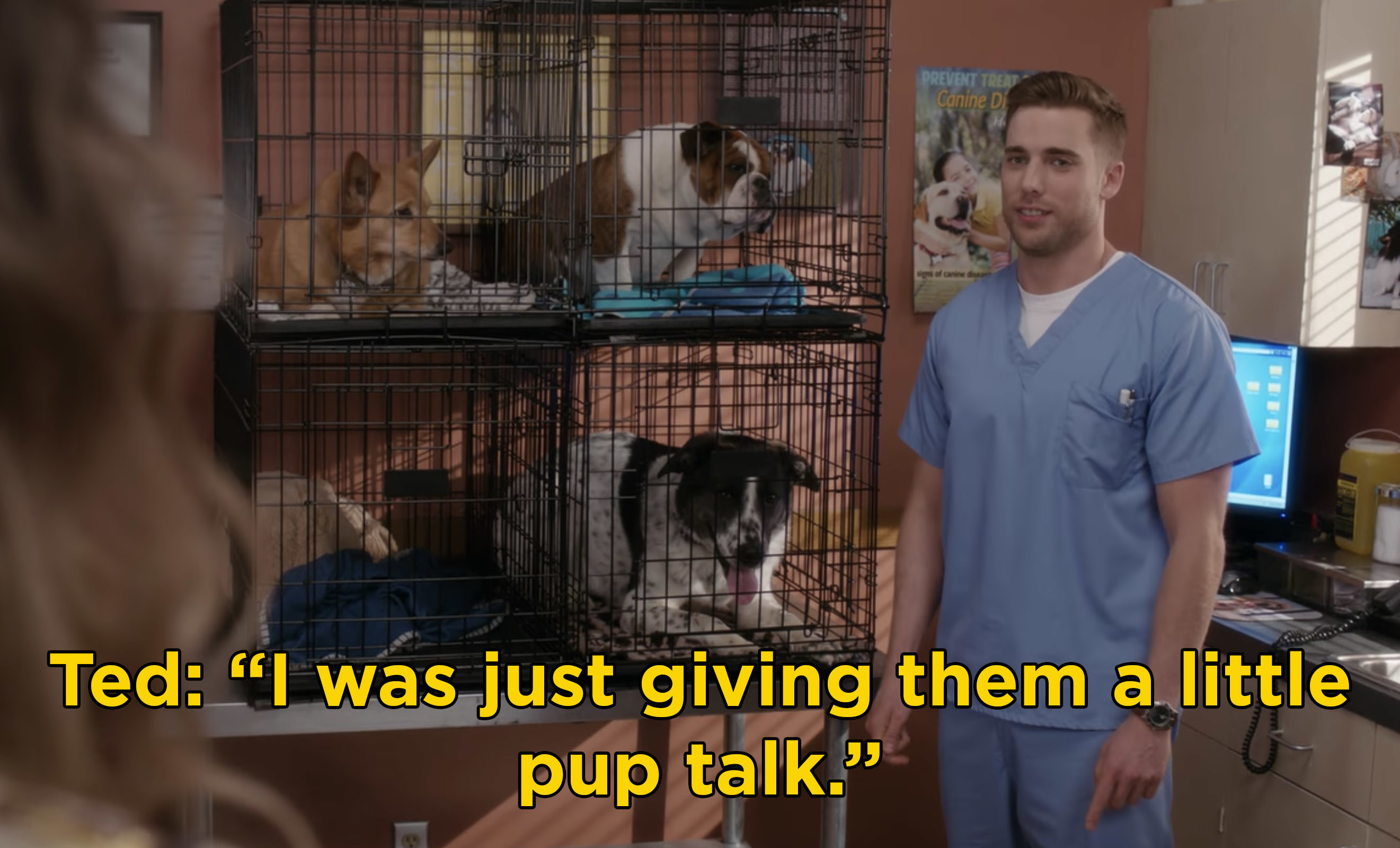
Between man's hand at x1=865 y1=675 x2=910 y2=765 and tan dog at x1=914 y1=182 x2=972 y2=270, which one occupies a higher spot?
tan dog at x1=914 y1=182 x2=972 y2=270

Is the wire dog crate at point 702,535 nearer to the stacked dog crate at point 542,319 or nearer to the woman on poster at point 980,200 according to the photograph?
the stacked dog crate at point 542,319

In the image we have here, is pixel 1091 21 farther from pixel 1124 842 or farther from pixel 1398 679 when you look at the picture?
pixel 1124 842

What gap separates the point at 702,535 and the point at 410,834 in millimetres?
1059

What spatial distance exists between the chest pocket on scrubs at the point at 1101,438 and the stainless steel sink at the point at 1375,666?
2.12ft

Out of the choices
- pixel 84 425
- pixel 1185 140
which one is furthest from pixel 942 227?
pixel 84 425

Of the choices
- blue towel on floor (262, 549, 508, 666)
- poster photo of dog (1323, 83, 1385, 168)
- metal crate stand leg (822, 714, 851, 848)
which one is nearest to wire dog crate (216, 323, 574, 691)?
blue towel on floor (262, 549, 508, 666)

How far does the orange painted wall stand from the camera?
2934 mm

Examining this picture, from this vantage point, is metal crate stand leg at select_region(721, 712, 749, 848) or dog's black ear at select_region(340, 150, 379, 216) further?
metal crate stand leg at select_region(721, 712, 749, 848)

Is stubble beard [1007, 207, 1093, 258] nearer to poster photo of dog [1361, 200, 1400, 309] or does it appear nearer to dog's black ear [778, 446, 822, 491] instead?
dog's black ear [778, 446, 822, 491]

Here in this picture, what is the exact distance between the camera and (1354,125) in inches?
104

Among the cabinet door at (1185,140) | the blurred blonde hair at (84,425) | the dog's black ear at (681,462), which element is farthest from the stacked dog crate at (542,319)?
the blurred blonde hair at (84,425)

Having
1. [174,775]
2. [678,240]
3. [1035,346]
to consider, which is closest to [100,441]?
[174,775]

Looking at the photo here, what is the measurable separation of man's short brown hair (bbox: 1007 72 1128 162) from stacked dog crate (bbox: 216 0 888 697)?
24cm

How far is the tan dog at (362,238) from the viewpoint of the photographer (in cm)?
228
